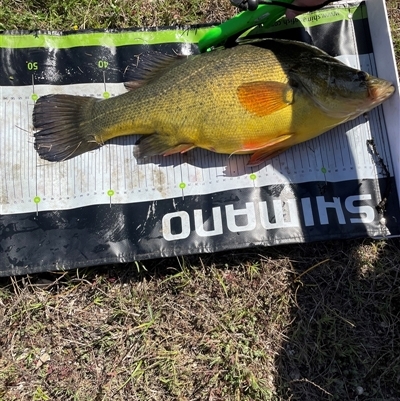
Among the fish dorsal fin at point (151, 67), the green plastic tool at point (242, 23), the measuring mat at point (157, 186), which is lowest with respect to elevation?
the measuring mat at point (157, 186)

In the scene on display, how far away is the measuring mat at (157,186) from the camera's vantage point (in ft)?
9.48

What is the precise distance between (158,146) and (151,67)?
0.60 metres

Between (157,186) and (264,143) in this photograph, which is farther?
(157,186)

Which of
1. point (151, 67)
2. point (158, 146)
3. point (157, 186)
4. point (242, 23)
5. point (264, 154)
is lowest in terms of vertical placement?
point (157, 186)

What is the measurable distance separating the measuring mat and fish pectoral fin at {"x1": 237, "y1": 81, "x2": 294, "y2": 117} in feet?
1.43

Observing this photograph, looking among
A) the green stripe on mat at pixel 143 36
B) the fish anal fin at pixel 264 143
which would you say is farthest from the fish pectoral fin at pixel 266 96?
the green stripe on mat at pixel 143 36

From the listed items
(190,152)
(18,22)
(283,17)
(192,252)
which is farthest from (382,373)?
(18,22)

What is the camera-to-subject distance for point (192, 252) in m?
2.89

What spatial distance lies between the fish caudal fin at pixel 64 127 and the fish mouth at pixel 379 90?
74.5 inches

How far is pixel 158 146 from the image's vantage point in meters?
2.92

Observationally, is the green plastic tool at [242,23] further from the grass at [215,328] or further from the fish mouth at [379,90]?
the grass at [215,328]

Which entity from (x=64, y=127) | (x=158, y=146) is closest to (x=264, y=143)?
(x=158, y=146)

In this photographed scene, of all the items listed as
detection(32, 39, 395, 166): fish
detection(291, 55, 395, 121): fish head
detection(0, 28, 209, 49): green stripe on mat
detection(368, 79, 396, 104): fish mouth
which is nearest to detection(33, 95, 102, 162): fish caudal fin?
detection(32, 39, 395, 166): fish

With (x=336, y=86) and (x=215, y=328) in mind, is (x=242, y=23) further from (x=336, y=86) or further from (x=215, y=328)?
(x=215, y=328)
